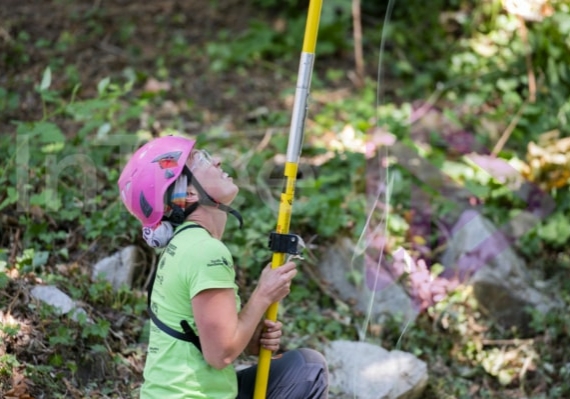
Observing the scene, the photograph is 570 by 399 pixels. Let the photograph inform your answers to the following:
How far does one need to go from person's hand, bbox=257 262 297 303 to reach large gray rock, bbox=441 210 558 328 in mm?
2408

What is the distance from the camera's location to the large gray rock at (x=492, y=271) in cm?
503

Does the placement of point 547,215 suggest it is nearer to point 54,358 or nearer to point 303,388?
point 303,388

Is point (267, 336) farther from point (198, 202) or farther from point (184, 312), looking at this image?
point (198, 202)

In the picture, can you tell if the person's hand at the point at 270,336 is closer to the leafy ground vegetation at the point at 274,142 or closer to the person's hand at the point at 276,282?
the person's hand at the point at 276,282

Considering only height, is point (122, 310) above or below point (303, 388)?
A: below

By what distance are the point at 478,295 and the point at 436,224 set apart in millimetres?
665

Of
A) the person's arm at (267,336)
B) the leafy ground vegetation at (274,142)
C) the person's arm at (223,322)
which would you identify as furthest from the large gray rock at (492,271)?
the person's arm at (223,322)

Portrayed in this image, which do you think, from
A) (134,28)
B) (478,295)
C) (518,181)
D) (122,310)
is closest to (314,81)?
(134,28)

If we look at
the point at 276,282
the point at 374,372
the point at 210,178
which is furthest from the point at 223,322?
the point at 374,372

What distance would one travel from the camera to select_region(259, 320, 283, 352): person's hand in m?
3.04

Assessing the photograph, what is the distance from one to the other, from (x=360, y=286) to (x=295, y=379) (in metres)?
1.97

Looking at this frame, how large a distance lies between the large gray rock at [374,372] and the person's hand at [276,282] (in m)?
1.26

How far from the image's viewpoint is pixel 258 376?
305 centimetres

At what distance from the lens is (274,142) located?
6.06 metres
